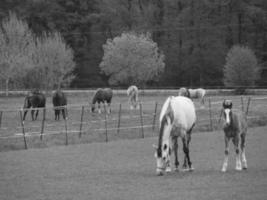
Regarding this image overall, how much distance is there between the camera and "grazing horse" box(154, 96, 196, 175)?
547 inches

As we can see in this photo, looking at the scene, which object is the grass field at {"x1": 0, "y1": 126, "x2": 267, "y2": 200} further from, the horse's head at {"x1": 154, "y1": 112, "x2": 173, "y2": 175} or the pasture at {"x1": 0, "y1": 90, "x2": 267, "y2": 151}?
the pasture at {"x1": 0, "y1": 90, "x2": 267, "y2": 151}

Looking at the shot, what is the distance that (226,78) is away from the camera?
199ft

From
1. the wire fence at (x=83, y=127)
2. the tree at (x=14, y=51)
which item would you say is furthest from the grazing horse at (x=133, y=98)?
the tree at (x=14, y=51)

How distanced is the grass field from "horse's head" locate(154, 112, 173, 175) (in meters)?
0.27

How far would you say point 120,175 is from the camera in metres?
14.4

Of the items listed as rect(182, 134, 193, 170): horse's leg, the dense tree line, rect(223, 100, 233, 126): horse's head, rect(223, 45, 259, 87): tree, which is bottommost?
rect(182, 134, 193, 170): horse's leg

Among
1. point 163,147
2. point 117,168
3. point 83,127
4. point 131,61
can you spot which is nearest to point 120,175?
point 163,147

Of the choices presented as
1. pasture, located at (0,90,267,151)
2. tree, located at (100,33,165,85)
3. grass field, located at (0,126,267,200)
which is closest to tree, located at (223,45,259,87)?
tree, located at (100,33,165,85)

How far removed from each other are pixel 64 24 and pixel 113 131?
5217 centimetres

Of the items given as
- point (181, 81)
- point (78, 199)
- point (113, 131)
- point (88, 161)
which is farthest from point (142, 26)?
point (78, 199)

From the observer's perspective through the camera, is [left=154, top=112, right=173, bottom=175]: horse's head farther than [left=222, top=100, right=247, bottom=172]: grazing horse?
No

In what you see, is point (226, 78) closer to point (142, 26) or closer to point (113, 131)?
point (142, 26)

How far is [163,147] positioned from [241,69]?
45573mm

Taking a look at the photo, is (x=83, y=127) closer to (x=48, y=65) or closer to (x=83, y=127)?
(x=83, y=127)
